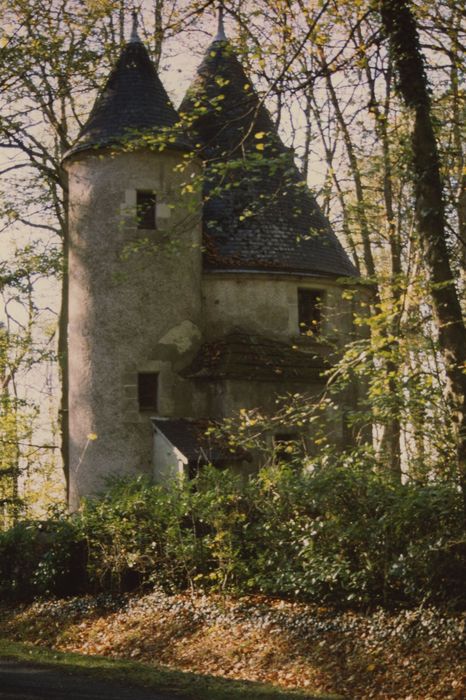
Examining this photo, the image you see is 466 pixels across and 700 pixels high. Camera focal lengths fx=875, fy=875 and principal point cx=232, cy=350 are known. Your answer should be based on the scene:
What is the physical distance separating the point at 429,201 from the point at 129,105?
1143 centimetres

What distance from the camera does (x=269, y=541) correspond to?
36.6 ft

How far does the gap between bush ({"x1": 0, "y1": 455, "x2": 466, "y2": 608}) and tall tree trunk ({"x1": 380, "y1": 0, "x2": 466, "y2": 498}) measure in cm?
98

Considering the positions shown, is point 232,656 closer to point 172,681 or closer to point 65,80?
point 172,681

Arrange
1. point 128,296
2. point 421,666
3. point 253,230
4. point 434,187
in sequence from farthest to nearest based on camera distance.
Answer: point 253,230 < point 128,296 < point 434,187 < point 421,666

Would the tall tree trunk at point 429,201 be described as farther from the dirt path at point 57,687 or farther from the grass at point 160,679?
the dirt path at point 57,687

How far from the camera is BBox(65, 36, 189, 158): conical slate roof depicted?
739 inches

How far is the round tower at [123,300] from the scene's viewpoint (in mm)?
18016

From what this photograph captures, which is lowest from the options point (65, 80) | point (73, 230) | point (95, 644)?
point (95, 644)

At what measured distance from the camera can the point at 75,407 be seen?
18.3 meters

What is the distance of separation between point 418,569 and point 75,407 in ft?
34.8

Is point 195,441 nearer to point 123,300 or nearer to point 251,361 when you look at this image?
point 251,361

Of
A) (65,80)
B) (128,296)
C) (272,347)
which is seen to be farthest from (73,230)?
(272,347)

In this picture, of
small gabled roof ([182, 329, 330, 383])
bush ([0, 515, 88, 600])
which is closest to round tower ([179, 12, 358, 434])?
small gabled roof ([182, 329, 330, 383])

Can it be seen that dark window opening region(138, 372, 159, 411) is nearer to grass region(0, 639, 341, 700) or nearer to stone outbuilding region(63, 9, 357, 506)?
stone outbuilding region(63, 9, 357, 506)
